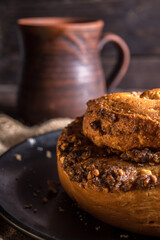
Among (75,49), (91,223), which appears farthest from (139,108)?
(75,49)

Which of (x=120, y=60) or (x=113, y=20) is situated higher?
(x=113, y=20)

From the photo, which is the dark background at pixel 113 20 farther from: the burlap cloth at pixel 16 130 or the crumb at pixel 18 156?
the crumb at pixel 18 156

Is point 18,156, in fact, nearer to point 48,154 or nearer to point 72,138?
point 48,154

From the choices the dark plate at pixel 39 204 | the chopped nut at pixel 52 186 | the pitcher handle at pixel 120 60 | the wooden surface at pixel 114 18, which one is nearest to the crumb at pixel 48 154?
the dark plate at pixel 39 204

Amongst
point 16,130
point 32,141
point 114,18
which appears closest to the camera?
point 32,141

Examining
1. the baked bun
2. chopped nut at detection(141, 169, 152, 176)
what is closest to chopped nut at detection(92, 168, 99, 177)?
the baked bun

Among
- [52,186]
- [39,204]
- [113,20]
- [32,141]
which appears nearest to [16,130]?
[32,141]
